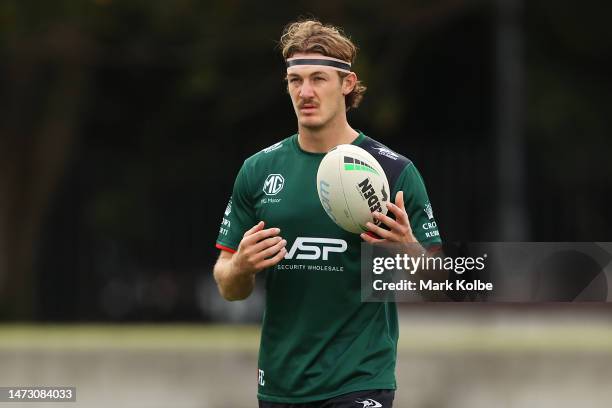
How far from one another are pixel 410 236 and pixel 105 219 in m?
19.3

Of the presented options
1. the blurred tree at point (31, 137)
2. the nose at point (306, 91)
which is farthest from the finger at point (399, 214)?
the blurred tree at point (31, 137)

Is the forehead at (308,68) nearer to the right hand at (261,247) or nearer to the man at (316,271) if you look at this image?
the man at (316,271)

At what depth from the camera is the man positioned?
23.7 feet

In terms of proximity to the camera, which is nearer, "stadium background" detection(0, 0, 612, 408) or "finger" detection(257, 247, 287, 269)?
"finger" detection(257, 247, 287, 269)

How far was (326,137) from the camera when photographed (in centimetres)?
748

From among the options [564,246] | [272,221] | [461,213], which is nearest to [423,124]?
[461,213]

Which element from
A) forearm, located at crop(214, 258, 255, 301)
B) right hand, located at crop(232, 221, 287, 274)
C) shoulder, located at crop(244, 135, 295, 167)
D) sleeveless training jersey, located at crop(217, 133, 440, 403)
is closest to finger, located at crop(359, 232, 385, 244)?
sleeveless training jersey, located at crop(217, 133, 440, 403)

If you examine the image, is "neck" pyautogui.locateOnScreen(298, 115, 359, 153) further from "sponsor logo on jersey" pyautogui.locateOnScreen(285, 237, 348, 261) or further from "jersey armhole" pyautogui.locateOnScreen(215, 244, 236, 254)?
"jersey armhole" pyautogui.locateOnScreen(215, 244, 236, 254)

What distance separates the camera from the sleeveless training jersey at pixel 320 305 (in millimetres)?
7242

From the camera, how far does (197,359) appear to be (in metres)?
11.7

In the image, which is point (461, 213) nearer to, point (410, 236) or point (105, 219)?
point (105, 219)

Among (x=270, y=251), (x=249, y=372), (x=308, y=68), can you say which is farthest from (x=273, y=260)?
(x=249, y=372)

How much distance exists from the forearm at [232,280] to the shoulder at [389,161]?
32.4 inches

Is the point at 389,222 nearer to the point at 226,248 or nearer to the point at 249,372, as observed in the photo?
the point at 226,248
